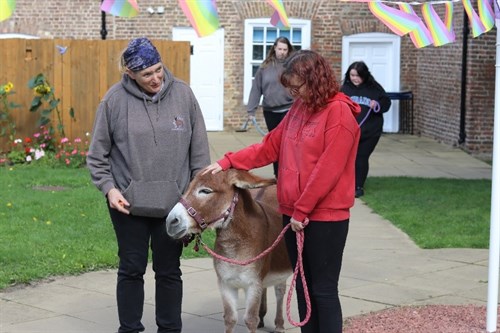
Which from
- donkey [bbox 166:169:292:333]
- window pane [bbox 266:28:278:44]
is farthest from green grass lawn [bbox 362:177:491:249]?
window pane [bbox 266:28:278:44]

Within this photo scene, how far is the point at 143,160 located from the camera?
5.83m

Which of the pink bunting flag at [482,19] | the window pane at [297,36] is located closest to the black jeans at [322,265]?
the pink bunting flag at [482,19]

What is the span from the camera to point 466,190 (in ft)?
45.0

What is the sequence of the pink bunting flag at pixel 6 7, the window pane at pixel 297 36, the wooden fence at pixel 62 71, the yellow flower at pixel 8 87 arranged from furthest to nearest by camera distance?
the window pane at pixel 297 36 → the wooden fence at pixel 62 71 → the yellow flower at pixel 8 87 → the pink bunting flag at pixel 6 7

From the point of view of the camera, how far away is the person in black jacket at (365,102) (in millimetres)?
12742

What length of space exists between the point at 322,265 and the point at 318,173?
0.57 m

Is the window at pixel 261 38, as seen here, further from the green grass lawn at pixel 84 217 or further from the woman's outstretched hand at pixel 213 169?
the woman's outstretched hand at pixel 213 169

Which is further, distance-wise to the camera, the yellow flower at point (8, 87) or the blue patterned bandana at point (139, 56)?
the yellow flower at point (8, 87)

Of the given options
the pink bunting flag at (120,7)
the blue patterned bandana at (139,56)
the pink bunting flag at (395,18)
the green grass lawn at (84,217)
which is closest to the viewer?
the pink bunting flag at (120,7)

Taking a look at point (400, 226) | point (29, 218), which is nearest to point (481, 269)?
point (400, 226)

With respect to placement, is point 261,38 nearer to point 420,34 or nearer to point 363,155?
point 363,155

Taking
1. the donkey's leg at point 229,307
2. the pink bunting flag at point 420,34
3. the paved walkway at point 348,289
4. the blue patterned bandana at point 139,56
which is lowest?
the paved walkway at point 348,289

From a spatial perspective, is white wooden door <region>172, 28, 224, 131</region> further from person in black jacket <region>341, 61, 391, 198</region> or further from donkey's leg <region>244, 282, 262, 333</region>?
donkey's leg <region>244, 282, 262, 333</region>

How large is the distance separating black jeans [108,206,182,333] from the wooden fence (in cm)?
1092
